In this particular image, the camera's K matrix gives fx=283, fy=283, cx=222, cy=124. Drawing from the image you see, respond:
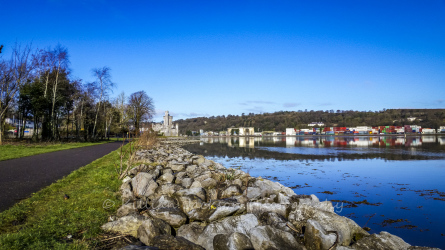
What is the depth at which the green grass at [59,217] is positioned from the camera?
3973mm

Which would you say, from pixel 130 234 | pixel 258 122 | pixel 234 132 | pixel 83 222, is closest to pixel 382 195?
pixel 130 234

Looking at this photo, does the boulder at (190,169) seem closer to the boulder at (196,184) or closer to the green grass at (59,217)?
the boulder at (196,184)

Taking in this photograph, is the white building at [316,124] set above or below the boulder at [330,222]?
above

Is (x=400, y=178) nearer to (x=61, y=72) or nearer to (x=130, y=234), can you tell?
(x=130, y=234)

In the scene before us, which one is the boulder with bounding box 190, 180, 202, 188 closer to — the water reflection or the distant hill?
the water reflection

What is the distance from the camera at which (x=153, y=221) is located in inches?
183

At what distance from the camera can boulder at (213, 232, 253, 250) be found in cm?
397

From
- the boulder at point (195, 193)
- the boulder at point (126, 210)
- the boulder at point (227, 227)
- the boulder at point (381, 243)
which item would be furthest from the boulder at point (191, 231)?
the boulder at point (381, 243)

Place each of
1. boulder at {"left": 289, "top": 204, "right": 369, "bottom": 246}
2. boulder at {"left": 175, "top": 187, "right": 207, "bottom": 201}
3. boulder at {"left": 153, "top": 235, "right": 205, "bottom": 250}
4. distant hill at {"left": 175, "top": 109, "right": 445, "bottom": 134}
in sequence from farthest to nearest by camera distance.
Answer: distant hill at {"left": 175, "top": 109, "right": 445, "bottom": 134} < boulder at {"left": 175, "top": 187, "right": 207, "bottom": 201} < boulder at {"left": 289, "top": 204, "right": 369, "bottom": 246} < boulder at {"left": 153, "top": 235, "right": 205, "bottom": 250}

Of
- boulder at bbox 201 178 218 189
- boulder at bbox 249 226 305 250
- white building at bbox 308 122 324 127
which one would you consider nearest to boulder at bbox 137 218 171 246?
boulder at bbox 249 226 305 250

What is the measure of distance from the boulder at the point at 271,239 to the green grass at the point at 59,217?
93.1 inches

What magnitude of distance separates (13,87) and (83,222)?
25.5 m

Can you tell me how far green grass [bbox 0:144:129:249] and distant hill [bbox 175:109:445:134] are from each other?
124281mm

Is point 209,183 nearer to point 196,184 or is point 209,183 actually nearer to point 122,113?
point 196,184
